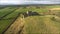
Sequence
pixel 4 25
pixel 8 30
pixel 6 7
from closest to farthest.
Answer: pixel 8 30 → pixel 4 25 → pixel 6 7

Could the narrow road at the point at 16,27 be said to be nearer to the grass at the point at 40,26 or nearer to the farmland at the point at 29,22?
the farmland at the point at 29,22

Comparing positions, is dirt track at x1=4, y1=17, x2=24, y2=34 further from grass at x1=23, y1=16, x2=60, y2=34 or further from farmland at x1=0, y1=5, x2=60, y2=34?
grass at x1=23, y1=16, x2=60, y2=34

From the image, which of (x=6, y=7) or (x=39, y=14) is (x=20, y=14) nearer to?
(x=39, y=14)

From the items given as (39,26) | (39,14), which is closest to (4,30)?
(39,26)

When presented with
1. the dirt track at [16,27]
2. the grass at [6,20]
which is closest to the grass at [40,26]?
the dirt track at [16,27]

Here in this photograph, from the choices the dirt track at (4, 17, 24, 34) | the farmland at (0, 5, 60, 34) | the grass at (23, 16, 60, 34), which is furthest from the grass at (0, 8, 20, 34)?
the grass at (23, 16, 60, 34)

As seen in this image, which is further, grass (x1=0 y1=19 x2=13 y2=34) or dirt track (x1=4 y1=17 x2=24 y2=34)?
grass (x1=0 y1=19 x2=13 y2=34)

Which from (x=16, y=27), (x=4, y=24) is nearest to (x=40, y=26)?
(x=16, y=27)
